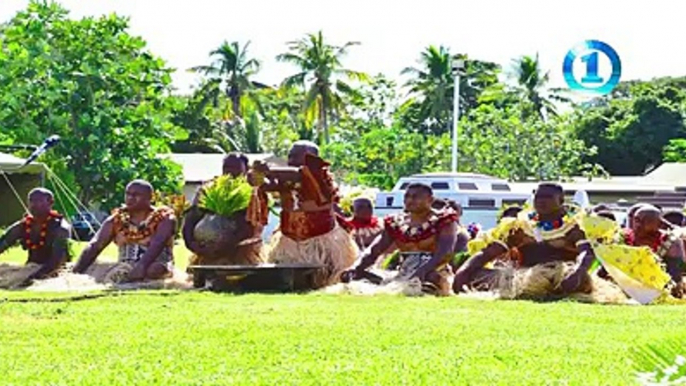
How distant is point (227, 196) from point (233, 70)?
1570 inches

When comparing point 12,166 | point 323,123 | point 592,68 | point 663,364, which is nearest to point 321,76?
point 323,123

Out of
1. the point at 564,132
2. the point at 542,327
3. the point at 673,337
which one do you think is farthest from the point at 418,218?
the point at 564,132

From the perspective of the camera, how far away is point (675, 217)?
10125 millimetres

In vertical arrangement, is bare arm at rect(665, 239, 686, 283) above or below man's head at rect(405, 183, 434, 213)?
below

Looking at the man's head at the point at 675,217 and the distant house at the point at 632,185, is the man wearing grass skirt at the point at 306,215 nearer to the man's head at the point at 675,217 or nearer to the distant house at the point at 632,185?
the man's head at the point at 675,217

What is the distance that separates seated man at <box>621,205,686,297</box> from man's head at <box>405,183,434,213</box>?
148 centimetres

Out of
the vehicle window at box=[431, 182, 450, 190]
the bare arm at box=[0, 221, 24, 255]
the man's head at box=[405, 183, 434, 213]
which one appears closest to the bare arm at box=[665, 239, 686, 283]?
the man's head at box=[405, 183, 434, 213]

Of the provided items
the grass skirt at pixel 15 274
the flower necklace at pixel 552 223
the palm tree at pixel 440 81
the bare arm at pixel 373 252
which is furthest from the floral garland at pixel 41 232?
the palm tree at pixel 440 81

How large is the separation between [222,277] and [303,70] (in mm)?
37569

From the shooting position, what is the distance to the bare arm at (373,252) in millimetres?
8711

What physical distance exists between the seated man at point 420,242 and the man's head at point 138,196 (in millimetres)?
1846

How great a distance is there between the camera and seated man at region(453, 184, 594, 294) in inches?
320

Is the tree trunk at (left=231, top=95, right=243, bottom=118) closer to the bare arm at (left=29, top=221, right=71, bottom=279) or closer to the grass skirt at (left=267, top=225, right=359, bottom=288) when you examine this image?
the bare arm at (left=29, top=221, right=71, bottom=279)

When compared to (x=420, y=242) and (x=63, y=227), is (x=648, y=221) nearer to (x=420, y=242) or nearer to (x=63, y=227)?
(x=420, y=242)
